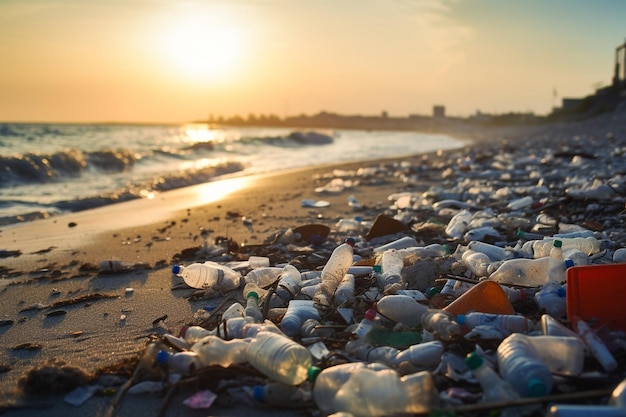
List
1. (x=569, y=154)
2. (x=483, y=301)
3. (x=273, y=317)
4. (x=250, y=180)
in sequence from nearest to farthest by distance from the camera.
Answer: (x=483, y=301)
(x=273, y=317)
(x=569, y=154)
(x=250, y=180)

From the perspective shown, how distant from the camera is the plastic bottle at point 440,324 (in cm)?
215

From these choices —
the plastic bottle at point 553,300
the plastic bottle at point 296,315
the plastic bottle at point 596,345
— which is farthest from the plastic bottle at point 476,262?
the plastic bottle at point 296,315

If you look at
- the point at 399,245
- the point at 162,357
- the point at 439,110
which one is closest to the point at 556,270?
the point at 399,245

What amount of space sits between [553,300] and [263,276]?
1807 mm

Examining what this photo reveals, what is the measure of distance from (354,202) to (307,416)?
16.2 ft

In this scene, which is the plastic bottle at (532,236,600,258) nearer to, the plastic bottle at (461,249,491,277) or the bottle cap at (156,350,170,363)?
the plastic bottle at (461,249,491,277)

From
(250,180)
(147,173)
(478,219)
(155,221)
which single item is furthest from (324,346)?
(147,173)

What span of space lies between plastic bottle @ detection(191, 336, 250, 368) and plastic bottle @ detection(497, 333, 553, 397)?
1.04 m

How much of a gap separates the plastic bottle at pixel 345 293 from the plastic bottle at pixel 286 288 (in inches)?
11.2

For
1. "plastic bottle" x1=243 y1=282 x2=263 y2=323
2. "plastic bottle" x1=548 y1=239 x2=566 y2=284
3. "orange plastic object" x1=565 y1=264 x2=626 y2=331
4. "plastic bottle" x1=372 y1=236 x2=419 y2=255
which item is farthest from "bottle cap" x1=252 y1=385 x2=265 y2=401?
"plastic bottle" x1=372 y1=236 x2=419 y2=255

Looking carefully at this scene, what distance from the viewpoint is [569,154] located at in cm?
1007

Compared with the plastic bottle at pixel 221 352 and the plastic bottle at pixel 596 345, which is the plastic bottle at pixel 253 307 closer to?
the plastic bottle at pixel 221 352

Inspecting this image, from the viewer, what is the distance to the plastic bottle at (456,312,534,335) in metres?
2.16

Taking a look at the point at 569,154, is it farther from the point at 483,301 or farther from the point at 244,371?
the point at 244,371
